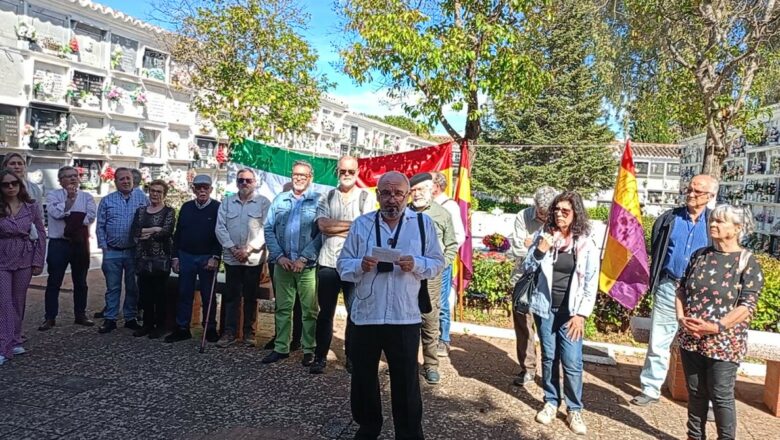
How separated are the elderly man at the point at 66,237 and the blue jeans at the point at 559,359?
4.86 meters

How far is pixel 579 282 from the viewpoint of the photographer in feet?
12.6

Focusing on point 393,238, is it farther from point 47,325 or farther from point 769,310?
point 769,310

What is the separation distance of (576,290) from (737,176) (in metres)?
19.5

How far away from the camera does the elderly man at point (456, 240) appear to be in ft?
17.0

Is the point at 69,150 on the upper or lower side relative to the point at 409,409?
upper

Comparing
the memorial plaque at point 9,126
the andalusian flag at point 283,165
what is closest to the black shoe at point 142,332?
the andalusian flag at point 283,165

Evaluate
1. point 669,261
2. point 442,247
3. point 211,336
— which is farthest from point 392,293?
point 211,336

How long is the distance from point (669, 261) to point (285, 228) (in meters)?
3.29

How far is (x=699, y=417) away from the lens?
348cm

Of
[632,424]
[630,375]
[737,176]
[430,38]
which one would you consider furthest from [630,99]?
[632,424]

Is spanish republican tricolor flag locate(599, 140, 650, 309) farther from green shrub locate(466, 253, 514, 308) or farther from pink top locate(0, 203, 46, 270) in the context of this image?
pink top locate(0, 203, 46, 270)

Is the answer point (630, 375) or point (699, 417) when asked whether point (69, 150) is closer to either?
point (630, 375)

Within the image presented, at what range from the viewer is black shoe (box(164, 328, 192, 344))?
18.5 ft

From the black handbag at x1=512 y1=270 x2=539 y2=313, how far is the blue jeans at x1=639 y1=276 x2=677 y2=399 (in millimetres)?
1211
